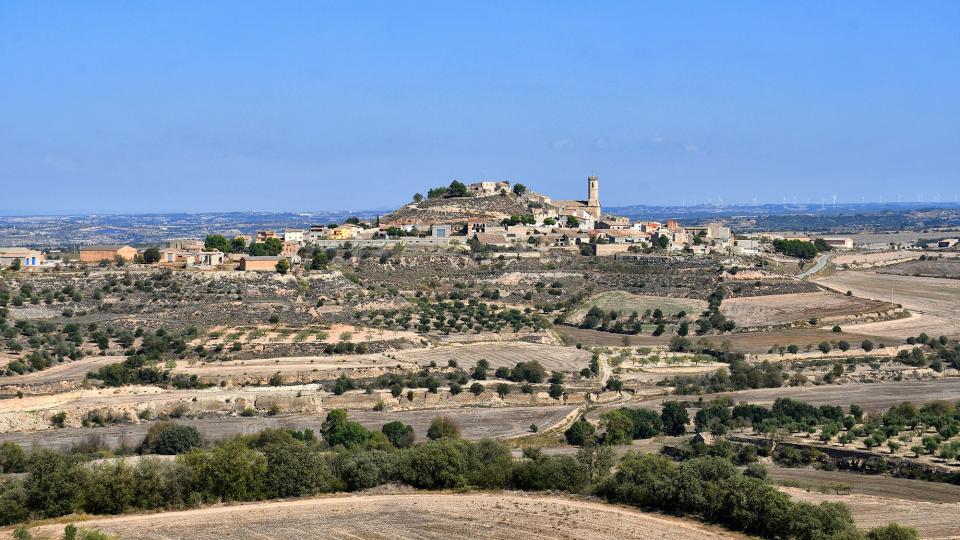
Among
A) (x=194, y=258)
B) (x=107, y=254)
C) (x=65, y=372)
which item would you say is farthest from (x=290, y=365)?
(x=107, y=254)

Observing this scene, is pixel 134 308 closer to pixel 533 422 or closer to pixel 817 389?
pixel 533 422

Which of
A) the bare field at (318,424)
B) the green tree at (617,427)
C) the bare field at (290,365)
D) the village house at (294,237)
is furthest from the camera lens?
the village house at (294,237)

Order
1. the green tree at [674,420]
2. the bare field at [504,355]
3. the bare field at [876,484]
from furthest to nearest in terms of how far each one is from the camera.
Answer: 1. the bare field at [504,355]
2. the green tree at [674,420]
3. the bare field at [876,484]

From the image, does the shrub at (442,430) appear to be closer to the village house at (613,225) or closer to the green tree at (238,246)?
the green tree at (238,246)

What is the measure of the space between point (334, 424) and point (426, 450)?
8173mm

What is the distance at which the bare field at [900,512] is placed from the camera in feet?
94.6

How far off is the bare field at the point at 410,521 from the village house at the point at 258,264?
37.7 m

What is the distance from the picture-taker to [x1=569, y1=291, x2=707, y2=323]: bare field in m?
72.2

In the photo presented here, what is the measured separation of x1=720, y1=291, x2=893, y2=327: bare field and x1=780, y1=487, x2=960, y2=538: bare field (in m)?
37.6

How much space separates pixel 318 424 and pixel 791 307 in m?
37.5

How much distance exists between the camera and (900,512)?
30.5 m

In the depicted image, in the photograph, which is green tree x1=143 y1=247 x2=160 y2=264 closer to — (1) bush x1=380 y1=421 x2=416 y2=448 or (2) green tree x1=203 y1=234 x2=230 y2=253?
(2) green tree x1=203 y1=234 x2=230 y2=253

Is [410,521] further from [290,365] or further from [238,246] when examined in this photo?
[238,246]

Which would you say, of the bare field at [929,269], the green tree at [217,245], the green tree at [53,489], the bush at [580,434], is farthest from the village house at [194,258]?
the bare field at [929,269]
